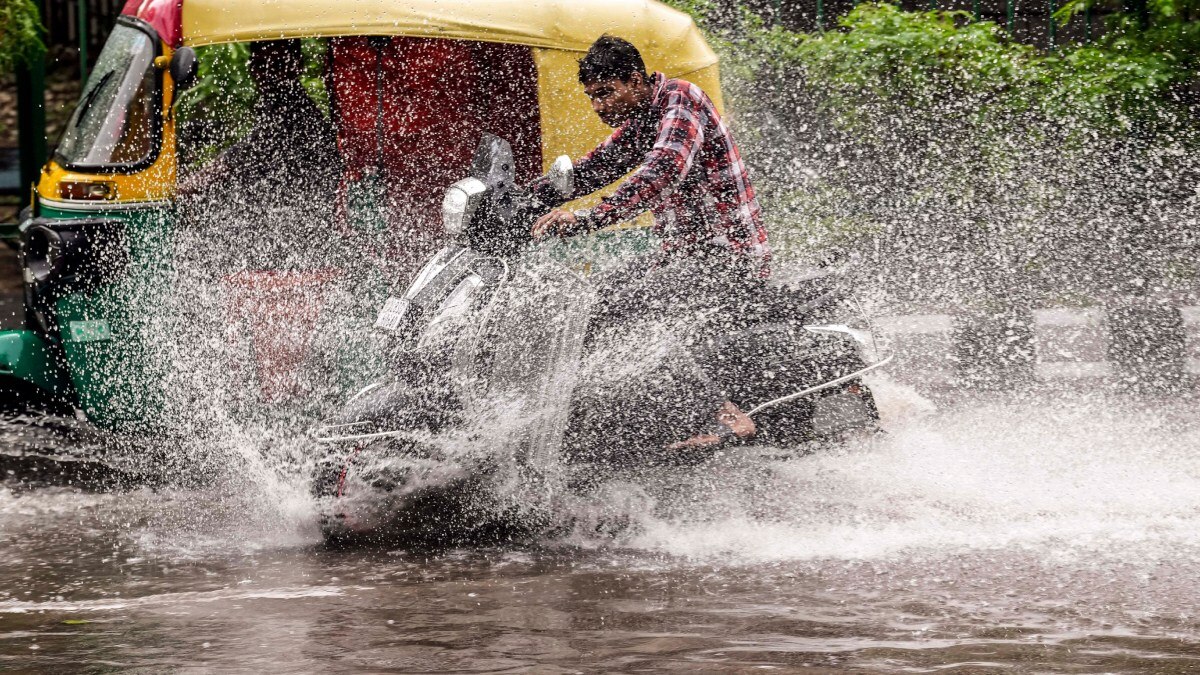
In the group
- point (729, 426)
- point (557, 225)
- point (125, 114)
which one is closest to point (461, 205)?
point (557, 225)

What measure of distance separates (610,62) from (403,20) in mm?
972

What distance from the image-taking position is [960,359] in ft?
24.1

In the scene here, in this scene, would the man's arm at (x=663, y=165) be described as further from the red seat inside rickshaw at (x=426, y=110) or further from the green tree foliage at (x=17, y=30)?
the green tree foliage at (x=17, y=30)

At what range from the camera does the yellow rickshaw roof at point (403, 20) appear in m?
5.71

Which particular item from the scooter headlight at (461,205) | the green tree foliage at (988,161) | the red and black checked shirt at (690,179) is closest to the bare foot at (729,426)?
the red and black checked shirt at (690,179)

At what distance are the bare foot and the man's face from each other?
101 cm

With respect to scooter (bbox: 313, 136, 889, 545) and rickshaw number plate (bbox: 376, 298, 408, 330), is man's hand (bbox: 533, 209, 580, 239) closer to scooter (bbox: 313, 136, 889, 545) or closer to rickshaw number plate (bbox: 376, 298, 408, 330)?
scooter (bbox: 313, 136, 889, 545)

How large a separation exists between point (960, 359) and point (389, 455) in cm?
348

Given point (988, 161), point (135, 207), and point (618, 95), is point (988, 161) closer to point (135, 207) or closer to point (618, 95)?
point (618, 95)

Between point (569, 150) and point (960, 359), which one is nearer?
point (569, 150)

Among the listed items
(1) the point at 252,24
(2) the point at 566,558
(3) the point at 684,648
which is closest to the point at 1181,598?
(3) the point at 684,648

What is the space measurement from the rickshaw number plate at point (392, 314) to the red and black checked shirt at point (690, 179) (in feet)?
2.22

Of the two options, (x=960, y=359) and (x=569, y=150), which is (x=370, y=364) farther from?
(x=960, y=359)

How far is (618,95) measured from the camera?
5.15 meters
